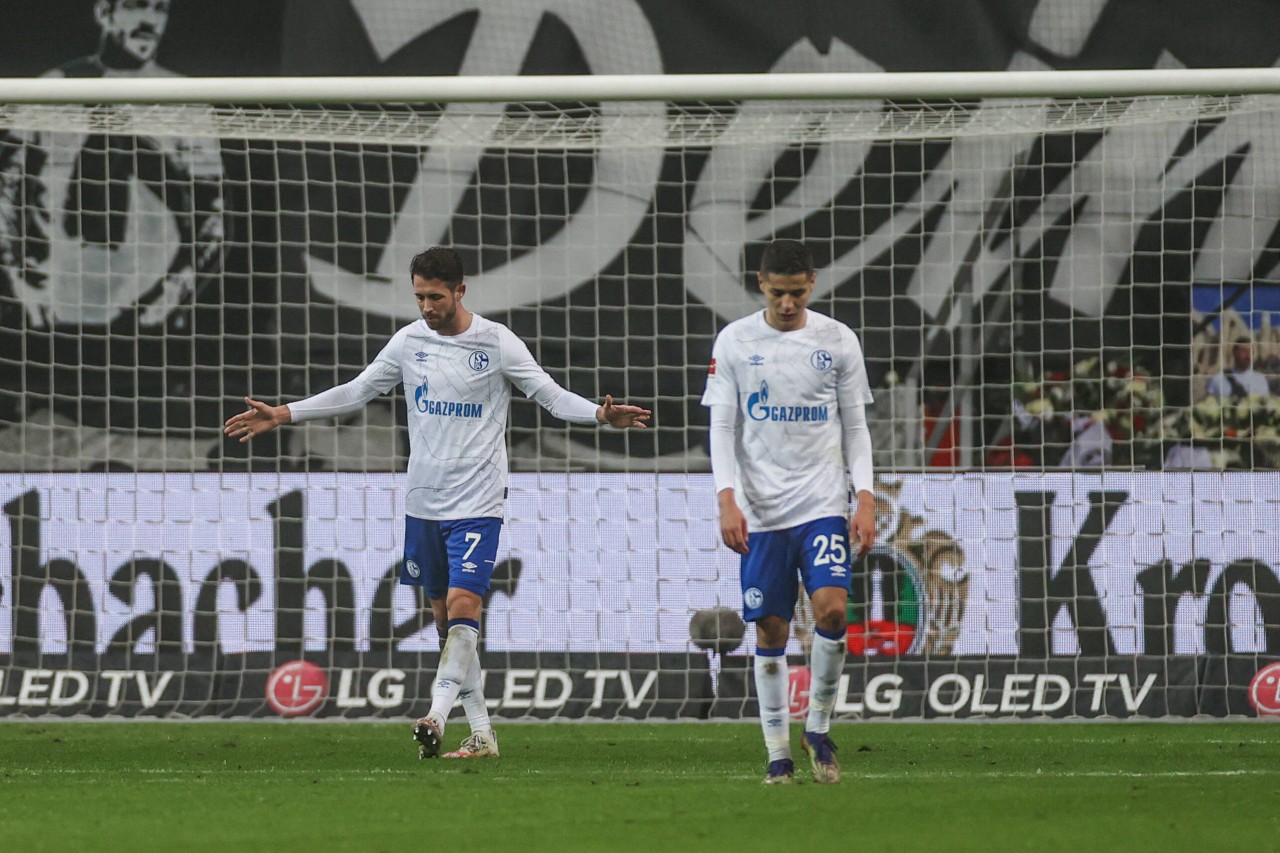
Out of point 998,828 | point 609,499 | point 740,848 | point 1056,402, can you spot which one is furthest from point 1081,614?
point 740,848

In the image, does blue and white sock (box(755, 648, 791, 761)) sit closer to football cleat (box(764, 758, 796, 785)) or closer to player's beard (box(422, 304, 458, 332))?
football cleat (box(764, 758, 796, 785))

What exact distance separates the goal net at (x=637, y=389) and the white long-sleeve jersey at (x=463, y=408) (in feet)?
7.68

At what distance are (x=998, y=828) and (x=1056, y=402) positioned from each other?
5173mm

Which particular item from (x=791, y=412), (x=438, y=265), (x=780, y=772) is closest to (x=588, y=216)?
(x=438, y=265)

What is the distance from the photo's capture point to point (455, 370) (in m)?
6.37

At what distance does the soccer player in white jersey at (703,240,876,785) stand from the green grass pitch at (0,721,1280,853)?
35cm

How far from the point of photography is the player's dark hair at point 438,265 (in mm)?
6164

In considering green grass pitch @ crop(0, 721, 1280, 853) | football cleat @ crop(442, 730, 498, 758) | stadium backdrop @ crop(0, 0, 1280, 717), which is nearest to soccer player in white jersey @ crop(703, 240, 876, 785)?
green grass pitch @ crop(0, 721, 1280, 853)

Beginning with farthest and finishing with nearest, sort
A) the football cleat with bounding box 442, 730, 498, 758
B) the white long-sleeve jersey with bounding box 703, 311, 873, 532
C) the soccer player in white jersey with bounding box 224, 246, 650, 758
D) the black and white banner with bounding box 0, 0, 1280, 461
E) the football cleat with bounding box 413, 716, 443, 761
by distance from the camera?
the black and white banner with bounding box 0, 0, 1280, 461 → the football cleat with bounding box 442, 730, 498, 758 → the soccer player in white jersey with bounding box 224, 246, 650, 758 → the football cleat with bounding box 413, 716, 443, 761 → the white long-sleeve jersey with bounding box 703, 311, 873, 532

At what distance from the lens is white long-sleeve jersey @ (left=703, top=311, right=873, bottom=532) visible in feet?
17.7

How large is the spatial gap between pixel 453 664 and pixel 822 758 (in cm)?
155

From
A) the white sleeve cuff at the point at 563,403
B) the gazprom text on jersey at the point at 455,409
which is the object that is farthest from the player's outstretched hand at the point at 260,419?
the white sleeve cuff at the point at 563,403

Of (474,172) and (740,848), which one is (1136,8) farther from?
(740,848)

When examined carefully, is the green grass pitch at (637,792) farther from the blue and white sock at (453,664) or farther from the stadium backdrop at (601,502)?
the stadium backdrop at (601,502)
